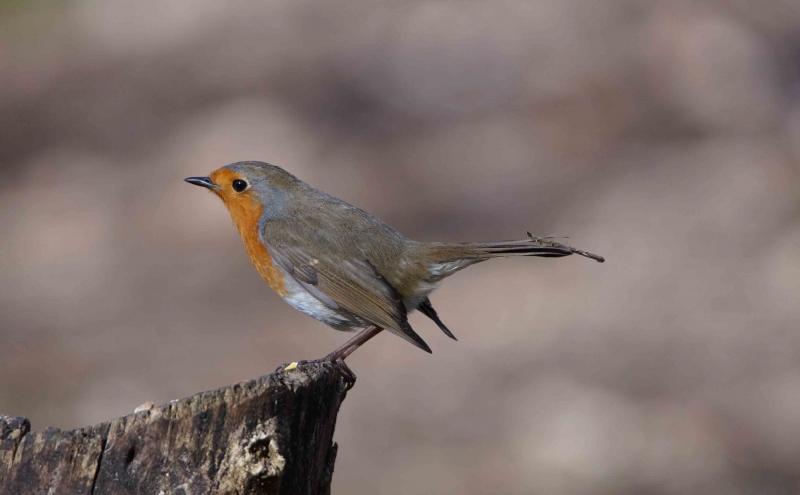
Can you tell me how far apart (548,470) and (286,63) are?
694 centimetres

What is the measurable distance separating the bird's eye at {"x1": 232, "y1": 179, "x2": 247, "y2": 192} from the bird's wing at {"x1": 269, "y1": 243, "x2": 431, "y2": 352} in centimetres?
41

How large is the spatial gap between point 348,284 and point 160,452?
1.84 metres

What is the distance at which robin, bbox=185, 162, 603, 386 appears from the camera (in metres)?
4.18

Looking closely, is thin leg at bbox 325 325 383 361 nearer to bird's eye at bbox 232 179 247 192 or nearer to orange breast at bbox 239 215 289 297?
orange breast at bbox 239 215 289 297

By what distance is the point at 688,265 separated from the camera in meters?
8.36

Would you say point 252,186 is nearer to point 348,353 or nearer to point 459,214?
point 348,353

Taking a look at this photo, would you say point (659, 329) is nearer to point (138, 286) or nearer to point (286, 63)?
point (138, 286)

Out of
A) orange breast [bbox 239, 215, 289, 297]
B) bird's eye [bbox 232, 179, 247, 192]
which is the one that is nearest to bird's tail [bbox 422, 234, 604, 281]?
orange breast [bbox 239, 215, 289, 297]

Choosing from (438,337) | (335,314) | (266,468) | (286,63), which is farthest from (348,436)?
(286,63)

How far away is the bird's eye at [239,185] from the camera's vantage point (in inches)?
182

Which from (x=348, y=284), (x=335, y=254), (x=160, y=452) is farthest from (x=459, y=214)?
(x=160, y=452)

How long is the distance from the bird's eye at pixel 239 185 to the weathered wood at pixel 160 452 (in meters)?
2.20

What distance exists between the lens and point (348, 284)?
424cm

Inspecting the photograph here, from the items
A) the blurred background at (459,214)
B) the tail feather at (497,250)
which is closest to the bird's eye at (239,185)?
the tail feather at (497,250)
